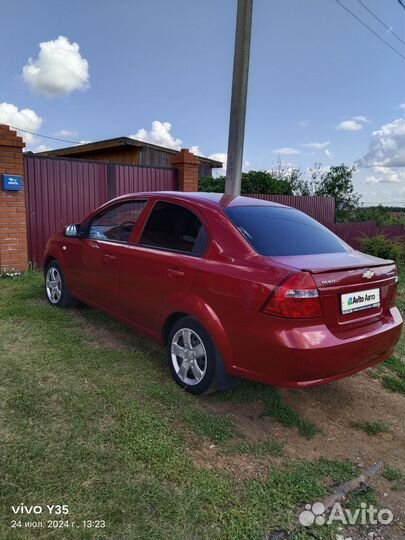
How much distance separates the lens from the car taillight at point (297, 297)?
2.54 metres

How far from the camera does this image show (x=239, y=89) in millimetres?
6598

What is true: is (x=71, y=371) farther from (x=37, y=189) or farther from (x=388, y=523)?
(x=37, y=189)

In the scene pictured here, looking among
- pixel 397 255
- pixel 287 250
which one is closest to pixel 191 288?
pixel 287 250

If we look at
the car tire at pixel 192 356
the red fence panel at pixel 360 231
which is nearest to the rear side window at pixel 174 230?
the car tire at pixel 192 356

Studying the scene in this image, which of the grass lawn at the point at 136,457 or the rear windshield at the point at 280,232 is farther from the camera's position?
the rear windshield at the point at 280,232

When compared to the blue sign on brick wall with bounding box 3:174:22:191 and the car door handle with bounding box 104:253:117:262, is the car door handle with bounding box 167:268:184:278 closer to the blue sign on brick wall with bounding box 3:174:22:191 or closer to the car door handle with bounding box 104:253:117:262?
the car door handle with bounding box 104:253:117:262

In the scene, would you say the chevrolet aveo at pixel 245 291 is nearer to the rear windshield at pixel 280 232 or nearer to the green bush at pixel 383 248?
the rear windshield at pixel 280 232

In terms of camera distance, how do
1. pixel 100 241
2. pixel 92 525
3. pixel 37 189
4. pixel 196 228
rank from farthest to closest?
pixel 37 189 < pixel 100 241 < pixel 196 228 < pixel 92 525

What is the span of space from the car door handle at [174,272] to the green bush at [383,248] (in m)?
8.04

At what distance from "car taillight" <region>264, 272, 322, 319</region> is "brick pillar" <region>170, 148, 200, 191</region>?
7.24 meters

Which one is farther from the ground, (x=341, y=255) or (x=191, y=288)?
(x=341, y=255)

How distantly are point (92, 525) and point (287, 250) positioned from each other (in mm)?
2030

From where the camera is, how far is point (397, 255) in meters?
10.1

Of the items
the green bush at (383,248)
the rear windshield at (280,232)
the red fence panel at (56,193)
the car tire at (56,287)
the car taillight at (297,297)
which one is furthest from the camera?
the green bush at (383,248)
